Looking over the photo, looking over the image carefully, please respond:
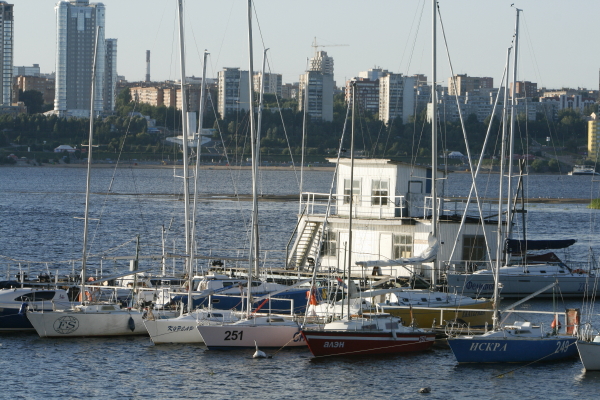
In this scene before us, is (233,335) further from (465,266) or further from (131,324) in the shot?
(465,266)

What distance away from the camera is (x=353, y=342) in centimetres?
3138

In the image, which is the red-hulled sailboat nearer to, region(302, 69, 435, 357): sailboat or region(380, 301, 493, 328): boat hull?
region(302, 69, 435, 357): sailboat

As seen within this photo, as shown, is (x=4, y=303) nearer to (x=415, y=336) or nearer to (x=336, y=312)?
(x=336, y=312)

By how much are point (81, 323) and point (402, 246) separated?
A: 51.2 ft

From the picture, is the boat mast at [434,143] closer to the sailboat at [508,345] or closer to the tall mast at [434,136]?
the tall mast at [434,136]

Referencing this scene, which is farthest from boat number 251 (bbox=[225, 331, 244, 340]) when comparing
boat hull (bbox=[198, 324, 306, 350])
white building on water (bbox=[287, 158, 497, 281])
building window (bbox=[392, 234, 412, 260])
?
building window (bbox=[392, 234, 412, 260])

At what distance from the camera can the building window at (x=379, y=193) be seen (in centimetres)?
4500

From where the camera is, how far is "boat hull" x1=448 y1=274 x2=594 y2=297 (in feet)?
140

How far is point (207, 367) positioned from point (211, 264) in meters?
19.3

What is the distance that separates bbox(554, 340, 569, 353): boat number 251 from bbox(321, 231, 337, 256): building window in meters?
16.0

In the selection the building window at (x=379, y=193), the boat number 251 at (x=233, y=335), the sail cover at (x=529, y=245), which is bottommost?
the boat number 251 at (x=233, y=335)

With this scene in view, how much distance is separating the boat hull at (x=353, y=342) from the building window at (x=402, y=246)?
12.0 metres

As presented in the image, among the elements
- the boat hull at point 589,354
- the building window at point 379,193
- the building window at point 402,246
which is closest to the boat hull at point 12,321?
the building window at point 402,246

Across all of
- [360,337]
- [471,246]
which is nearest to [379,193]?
[471,246]
